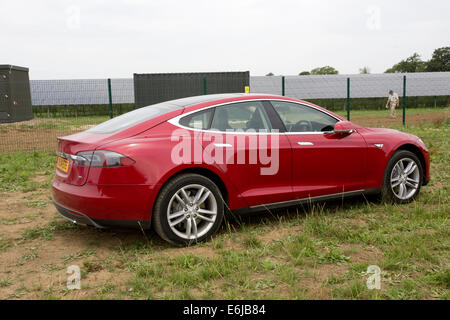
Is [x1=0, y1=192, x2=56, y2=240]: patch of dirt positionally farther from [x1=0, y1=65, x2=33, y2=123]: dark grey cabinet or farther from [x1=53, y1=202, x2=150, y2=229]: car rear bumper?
[x1=0, y1=65, x2=33, y2=123]: dark grey cabinet

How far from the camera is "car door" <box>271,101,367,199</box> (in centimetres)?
453

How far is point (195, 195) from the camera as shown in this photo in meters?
3.97

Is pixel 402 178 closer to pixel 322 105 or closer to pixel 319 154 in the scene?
pixel 319 154

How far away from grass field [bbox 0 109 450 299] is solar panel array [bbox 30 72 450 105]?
28.5ft

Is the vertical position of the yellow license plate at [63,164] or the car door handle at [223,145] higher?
the car door handle at [223,145]

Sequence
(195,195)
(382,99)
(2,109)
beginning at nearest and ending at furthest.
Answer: (195,195)
(2,109)
(382,99)

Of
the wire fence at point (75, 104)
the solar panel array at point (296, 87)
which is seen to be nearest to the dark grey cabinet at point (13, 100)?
the wire fence at point (75, 104)

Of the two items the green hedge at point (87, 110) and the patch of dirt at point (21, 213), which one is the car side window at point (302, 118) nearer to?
the patch of dirt at point (21, 213)

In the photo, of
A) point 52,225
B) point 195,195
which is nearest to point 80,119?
point 52,225

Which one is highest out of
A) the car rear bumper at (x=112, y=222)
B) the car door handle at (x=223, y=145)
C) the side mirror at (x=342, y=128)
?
the side mirror at (x=342, y=128)

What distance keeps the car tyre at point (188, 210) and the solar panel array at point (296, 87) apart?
9.87 metres

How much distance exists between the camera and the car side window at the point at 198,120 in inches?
161
